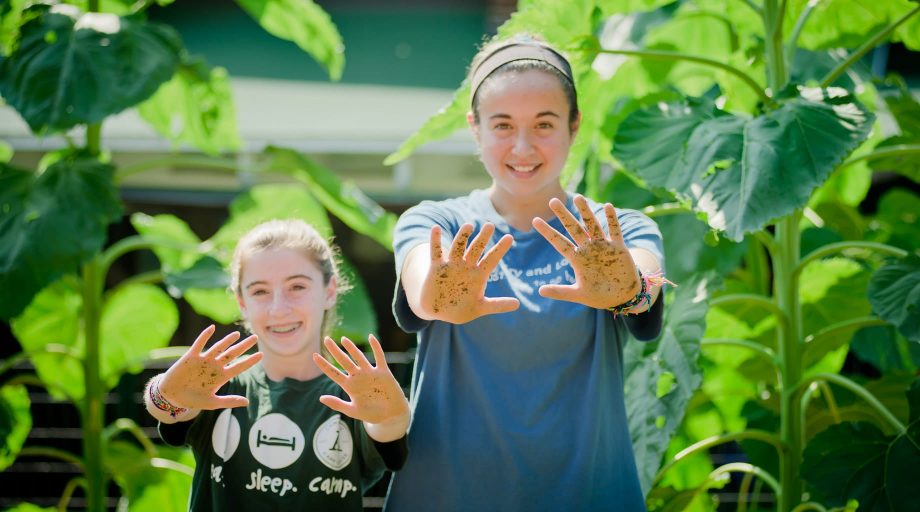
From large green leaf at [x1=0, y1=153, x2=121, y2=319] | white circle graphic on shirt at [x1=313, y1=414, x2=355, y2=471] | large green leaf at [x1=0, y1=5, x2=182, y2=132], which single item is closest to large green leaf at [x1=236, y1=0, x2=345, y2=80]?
large green leaf at [x1=0, y1=5, x2=182, y2=132]

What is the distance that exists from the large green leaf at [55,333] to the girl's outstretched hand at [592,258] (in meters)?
1.69

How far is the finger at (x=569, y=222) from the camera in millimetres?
1286

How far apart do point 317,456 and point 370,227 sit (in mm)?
1055

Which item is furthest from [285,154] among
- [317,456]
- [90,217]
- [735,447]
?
[735,447]

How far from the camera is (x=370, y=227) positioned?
2.58 meters

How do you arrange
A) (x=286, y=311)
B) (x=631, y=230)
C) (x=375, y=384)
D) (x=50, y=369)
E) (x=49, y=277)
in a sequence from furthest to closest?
1. (x=50, y=369)
2. (x=49, y=277)
3. (x=286, y=311)
4. (x=631, y=230)
5. (x=375, y=384)

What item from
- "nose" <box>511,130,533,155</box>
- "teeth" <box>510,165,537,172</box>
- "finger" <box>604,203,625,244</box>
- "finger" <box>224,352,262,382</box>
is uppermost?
"nose" <box>511,130,533,155</box>

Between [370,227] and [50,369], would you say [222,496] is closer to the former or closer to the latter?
[370,227]

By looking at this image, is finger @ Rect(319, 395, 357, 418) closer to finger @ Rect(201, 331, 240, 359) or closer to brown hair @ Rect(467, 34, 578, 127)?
finger @ Rect(201, 331, 240, 359)

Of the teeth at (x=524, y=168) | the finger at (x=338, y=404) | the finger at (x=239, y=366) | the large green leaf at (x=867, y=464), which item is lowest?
the large green leaf at (x=867, y=464)

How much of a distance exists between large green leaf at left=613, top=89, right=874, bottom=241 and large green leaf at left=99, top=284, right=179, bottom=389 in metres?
1.57

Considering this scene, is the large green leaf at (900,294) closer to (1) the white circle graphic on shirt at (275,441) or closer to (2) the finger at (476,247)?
(2) the finger at (476,247)

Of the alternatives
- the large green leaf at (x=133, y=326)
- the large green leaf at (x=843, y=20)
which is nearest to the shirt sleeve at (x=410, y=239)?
the large green leaf at (x=843, y=20)

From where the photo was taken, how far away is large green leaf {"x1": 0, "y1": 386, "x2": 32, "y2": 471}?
2404 millimetres
